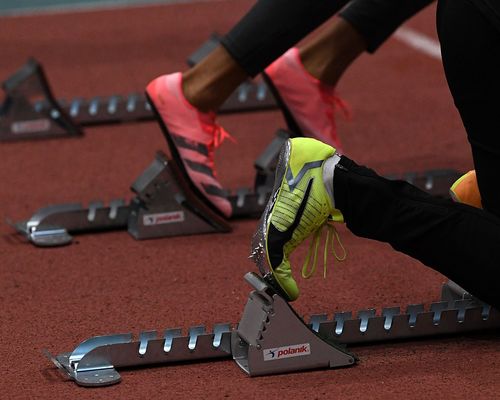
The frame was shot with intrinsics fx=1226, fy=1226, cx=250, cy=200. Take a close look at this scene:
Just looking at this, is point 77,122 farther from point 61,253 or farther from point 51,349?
point 51,349

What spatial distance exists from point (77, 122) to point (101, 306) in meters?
1.93

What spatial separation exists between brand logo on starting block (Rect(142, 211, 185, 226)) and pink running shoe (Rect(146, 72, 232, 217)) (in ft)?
0.33

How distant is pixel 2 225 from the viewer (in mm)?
3691

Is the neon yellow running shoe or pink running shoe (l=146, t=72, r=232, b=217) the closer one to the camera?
the neon yellow running shoe

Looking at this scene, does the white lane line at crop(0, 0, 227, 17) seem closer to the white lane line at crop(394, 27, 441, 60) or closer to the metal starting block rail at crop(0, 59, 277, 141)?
the white lane line at crop(394, 27, 441, 60)

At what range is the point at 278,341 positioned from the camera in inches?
101

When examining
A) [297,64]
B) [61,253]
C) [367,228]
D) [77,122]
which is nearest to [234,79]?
[297,64]

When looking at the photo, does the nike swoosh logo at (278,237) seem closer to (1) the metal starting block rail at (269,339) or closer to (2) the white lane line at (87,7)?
(1) the metal starting block rail at (269,339)

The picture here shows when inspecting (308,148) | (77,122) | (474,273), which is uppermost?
(308,148)

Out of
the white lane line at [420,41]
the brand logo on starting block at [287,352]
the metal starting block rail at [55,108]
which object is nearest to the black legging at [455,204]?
the brand logo on starting block at [287,352]

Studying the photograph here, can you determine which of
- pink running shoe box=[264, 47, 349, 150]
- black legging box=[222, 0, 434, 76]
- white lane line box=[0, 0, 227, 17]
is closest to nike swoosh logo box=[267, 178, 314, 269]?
black legging box=[222, 0, 434, 76]

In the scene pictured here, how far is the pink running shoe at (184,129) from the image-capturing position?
3447 millimetres

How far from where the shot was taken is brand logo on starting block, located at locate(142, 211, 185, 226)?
3.52 metres

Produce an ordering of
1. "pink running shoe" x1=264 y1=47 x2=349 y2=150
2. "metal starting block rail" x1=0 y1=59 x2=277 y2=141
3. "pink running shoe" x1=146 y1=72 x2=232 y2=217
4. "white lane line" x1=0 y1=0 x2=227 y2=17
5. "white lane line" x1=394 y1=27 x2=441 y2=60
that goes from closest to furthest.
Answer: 1. "pink running shoe" x1=146 y1=72 x2=232 y2=217
2. "pink running shoe" x1=264 y1=47 x2=349 y2=150
3. "metal starting block rail" x1=0 y1=59 x2=277 y2=141
4. "white lane line" x1=394 y1=27 x2=441 y2=60
5. "white lane line" x1=0 y1=0 x2=227 y2=17
